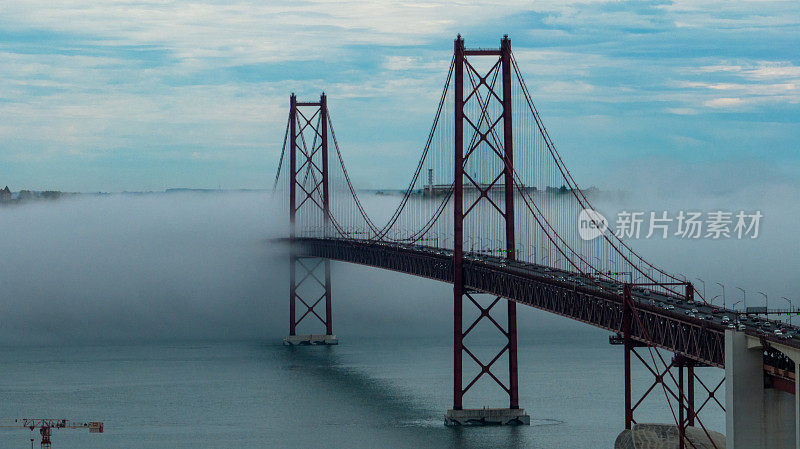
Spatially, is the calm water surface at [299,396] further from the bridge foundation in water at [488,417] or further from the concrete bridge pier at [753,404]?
the concrete bridge pier at [753,404]

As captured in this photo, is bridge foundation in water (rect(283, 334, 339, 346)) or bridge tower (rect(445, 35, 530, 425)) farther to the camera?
bridge foundation in water (rect(283, 334, 339, 346))

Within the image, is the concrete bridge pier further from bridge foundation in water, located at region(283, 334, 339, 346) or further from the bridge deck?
Result: bridge foundation in water, located at region(283, 334, 339, 346)

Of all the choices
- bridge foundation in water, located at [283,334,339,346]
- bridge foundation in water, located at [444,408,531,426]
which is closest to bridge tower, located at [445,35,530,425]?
bridge foundation in water, located at [444,408,531,426]

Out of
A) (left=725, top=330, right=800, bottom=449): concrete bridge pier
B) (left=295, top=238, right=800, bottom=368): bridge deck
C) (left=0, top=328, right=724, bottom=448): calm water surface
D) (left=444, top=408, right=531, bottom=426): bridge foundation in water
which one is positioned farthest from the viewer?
(left=444, top=408, right=531, bottom=426): bridge foundation in water

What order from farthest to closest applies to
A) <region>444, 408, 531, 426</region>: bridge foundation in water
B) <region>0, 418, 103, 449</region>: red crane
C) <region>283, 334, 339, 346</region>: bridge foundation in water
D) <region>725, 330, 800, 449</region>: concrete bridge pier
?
<region>283, 334, 339, 346</region>: bridge foundation in water → <region>444, 408, 531, 426</region>: bridge foundation in water → <region>0, 418, 103, 449</region>: red crane → <region>725, 330, 800, 449</region>: concrete bridge pier

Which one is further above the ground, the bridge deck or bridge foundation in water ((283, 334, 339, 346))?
the bridge deck

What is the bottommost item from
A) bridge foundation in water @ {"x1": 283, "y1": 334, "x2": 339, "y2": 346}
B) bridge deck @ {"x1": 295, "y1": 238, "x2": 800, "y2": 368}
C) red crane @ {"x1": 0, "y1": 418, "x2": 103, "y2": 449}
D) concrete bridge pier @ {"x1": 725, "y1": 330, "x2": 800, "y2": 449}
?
red crane @ {"x1": 0, "y1": 418, "x2": 103, "y2": 449}

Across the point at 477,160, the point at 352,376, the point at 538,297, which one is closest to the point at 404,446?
the point at 538,297

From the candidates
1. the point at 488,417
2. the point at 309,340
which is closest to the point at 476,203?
the point at 488,417

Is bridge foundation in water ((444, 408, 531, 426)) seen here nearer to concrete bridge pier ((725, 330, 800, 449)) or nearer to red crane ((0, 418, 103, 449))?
red crane ((0, 418, 103, 449))
